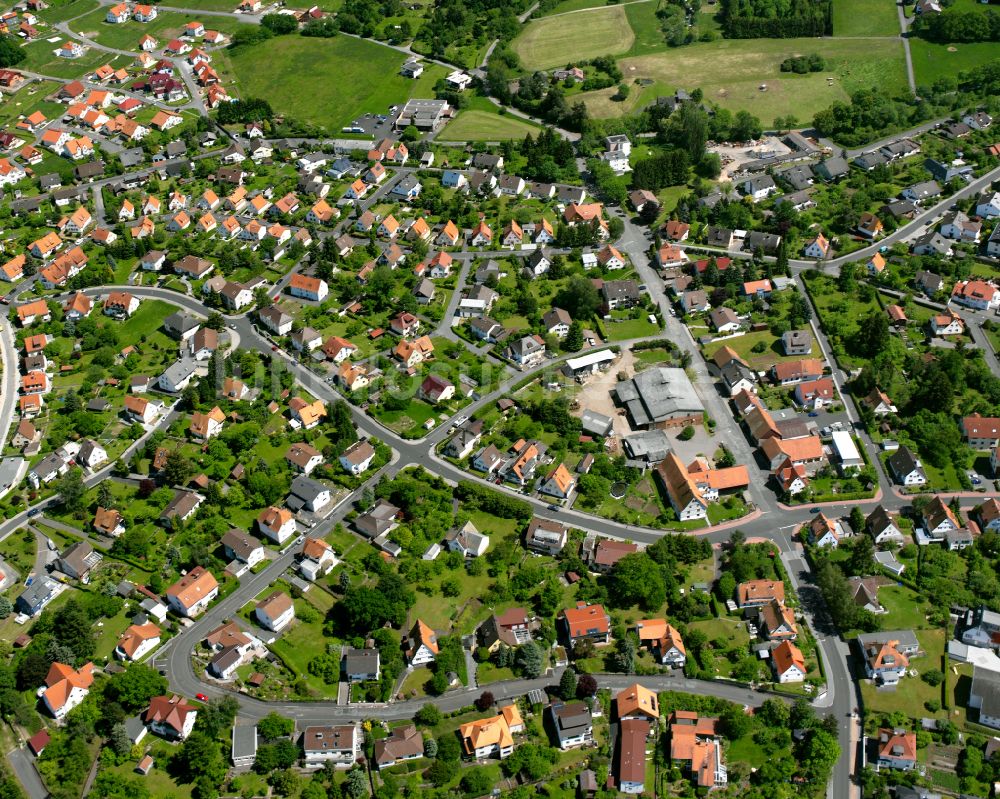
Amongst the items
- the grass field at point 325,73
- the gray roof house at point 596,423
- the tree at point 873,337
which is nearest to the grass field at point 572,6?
the grass field at point 325,73

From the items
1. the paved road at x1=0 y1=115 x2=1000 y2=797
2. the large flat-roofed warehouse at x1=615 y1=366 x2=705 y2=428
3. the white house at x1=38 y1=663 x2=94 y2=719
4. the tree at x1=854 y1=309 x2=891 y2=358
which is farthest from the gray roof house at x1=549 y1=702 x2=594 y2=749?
the tree at x1=854 y1=309 x2=891 y2=358

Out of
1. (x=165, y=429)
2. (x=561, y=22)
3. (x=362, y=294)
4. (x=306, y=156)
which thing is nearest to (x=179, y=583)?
(x=165, y=429)

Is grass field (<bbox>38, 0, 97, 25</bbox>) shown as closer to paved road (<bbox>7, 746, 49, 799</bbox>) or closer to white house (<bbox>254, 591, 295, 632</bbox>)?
white house (<bbox>254, 591, 295, 632</bbox>)

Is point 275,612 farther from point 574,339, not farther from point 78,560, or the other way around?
point 574,339

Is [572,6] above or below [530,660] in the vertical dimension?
above

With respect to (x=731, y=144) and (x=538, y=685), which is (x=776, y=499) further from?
(x=731, y=144)

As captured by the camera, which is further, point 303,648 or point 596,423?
point 596,423

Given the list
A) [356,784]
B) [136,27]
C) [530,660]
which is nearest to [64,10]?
[136,27]
